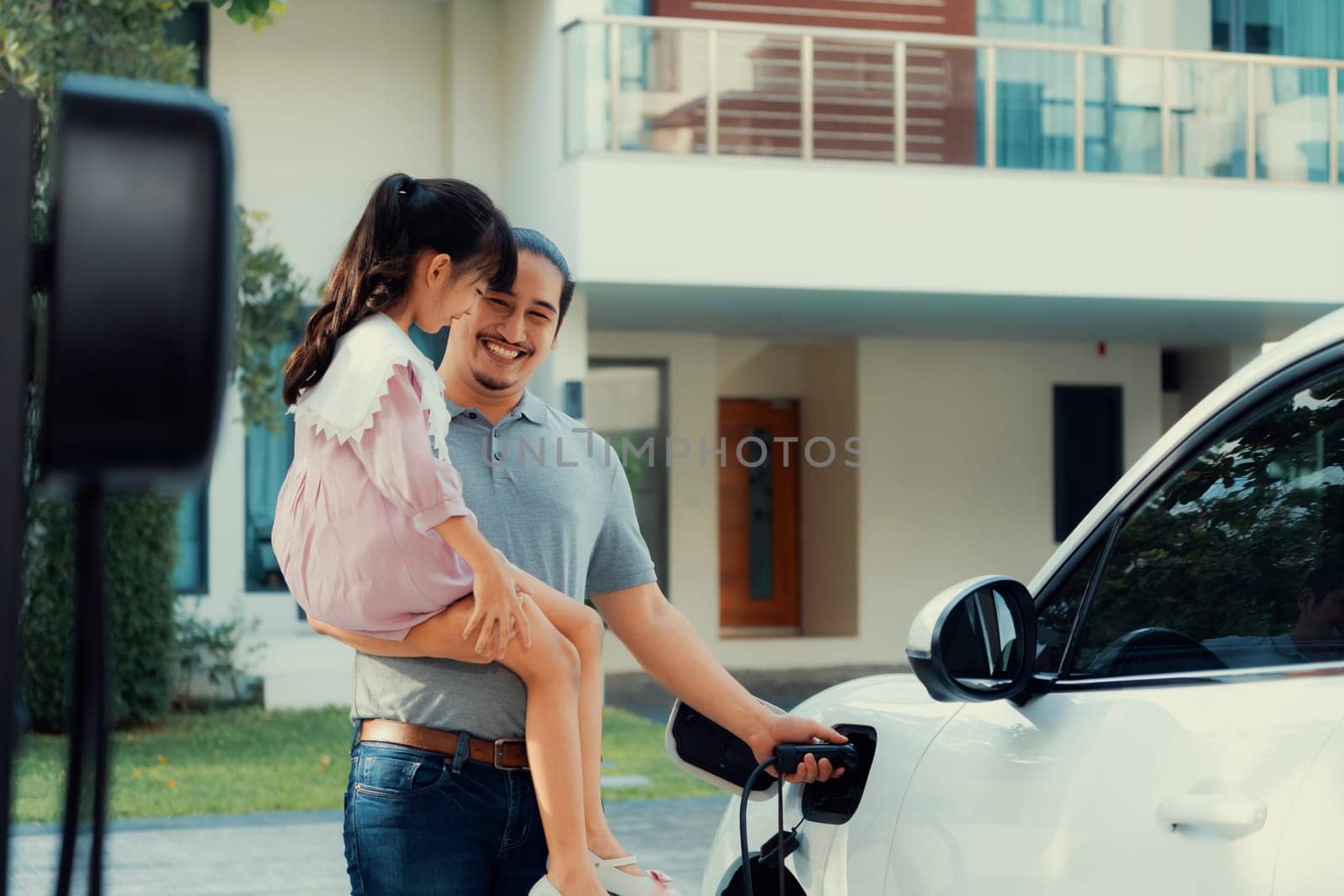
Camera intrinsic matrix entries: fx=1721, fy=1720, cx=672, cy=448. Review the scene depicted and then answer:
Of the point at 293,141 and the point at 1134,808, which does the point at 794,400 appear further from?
the point at 1134,808

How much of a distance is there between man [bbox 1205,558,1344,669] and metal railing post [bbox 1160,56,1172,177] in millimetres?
12175

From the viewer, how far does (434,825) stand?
2527 millimetres

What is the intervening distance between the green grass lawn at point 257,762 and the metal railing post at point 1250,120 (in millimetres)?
6563

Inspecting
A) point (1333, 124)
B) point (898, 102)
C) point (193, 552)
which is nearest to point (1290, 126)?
point (1333, 124)

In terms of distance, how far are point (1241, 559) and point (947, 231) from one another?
1116 cm

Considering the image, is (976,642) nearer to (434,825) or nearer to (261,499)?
(434,825)

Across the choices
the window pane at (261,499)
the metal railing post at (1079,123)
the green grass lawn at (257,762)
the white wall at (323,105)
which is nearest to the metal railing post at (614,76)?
the white wall at (323,105)

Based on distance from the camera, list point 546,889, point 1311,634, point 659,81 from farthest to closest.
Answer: point 659,81 < point 546,889 < point 1311,634

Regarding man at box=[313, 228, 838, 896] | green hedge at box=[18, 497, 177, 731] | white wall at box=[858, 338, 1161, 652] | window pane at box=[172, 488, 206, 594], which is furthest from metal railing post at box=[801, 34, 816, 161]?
man at box=[313, 228, 838, 896]

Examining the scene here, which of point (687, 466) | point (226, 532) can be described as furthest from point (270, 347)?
point (687, 466)

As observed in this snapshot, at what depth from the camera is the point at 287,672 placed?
13.5 m

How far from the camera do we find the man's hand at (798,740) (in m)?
2.78

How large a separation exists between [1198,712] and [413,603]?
1070mm

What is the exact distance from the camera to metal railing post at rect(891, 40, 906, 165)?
13.2 metres
